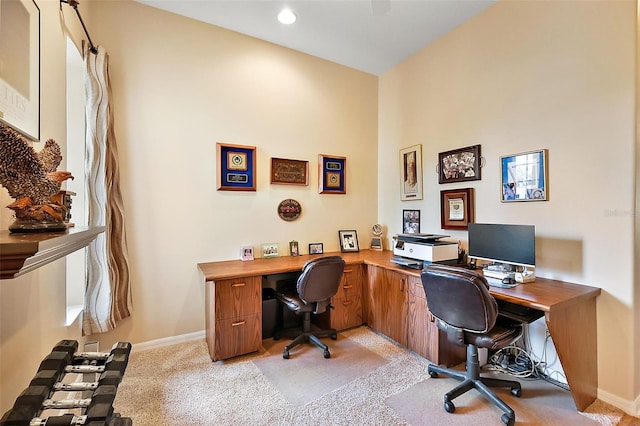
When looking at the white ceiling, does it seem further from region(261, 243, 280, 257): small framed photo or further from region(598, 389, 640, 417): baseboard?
region(598, 389, 640, 417): baseboard

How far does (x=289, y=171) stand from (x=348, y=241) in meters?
1.20

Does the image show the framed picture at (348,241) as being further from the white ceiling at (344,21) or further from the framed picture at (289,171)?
the white ceiling at (344,21)

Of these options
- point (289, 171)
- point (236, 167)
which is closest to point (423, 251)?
point (289, 171)

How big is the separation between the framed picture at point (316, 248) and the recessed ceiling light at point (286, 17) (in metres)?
2.43

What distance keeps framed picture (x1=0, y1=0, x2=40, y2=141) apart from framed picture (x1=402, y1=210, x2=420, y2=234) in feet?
11.0

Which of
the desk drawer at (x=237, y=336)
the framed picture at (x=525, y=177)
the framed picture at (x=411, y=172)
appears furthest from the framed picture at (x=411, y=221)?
the desk drawer at (x=237, y=336)

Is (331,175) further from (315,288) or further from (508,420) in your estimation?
(508,420)

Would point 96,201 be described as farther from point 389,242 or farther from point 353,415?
point 389,242

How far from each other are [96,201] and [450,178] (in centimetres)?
333

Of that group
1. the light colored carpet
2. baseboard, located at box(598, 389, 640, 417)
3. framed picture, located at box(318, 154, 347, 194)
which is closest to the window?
the light colored carpet

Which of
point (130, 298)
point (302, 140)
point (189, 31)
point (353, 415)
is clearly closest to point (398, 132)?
point (302, 140)

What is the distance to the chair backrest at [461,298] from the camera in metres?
1.79

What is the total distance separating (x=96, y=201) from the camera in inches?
93.1

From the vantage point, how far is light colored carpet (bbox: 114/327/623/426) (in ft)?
6.12
